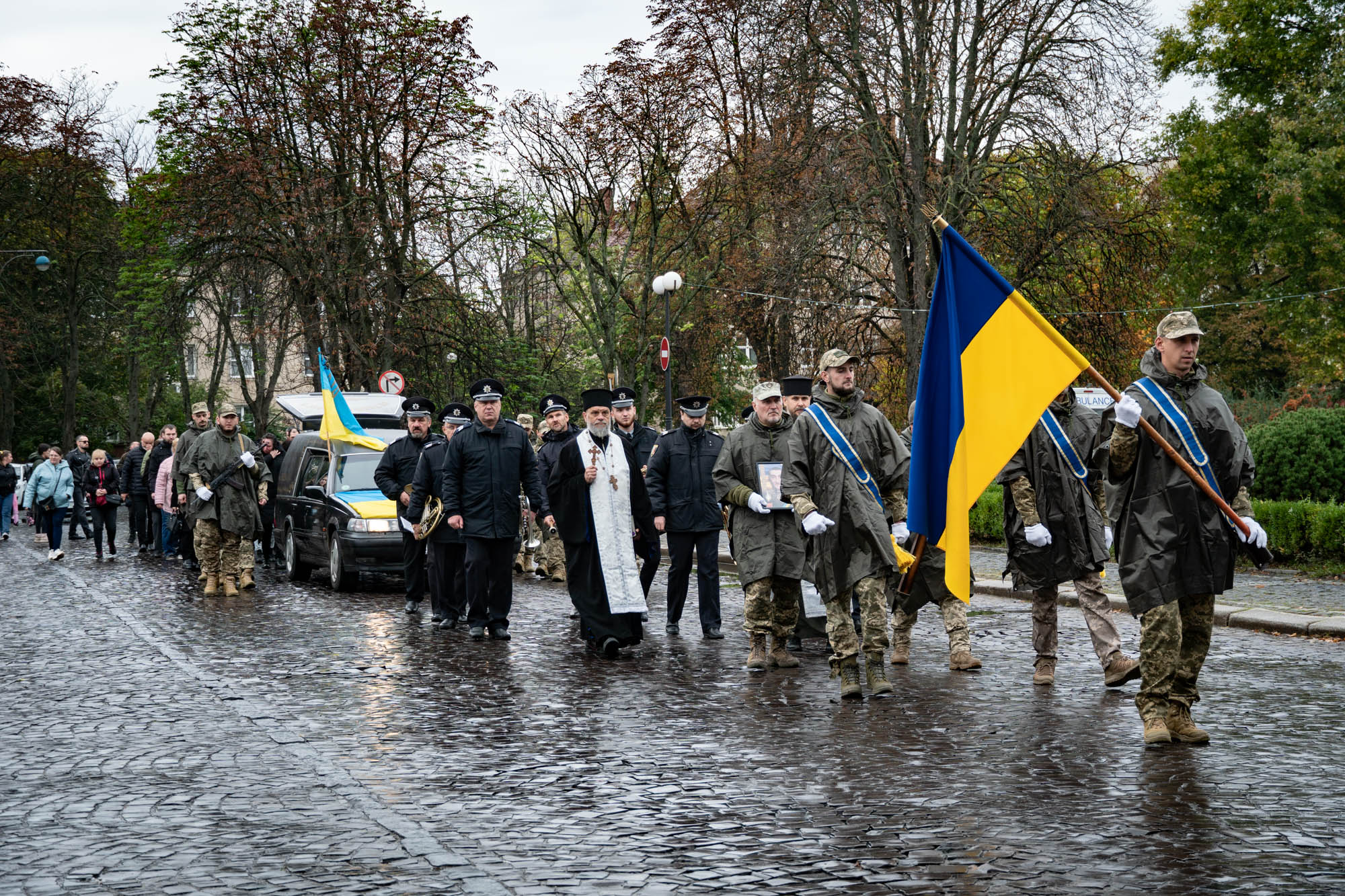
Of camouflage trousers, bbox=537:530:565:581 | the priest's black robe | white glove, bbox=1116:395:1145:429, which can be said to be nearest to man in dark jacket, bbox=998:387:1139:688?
white glove, bbox=1116:395:1145:429

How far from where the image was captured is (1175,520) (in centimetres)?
702

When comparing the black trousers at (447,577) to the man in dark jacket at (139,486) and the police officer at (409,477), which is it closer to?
the police officer at (409,477)

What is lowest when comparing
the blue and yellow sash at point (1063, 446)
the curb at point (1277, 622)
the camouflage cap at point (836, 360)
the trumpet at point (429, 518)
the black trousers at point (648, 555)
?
the curb at point (1277, 622)

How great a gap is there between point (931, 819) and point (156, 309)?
110 feet

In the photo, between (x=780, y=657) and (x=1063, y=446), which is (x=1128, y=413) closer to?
(x=1063, y=446)

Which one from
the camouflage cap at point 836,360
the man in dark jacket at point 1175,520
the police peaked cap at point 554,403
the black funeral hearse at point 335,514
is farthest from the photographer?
the black funeral hearse at point 335,514

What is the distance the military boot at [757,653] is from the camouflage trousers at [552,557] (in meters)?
8.00

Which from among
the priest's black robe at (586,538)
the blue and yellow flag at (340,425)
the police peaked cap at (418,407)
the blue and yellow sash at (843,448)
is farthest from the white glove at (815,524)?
the blue and yellow flag at (340,425)

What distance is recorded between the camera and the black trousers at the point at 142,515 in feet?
79.8

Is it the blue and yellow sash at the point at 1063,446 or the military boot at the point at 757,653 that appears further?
the military boot at the point at 757,653

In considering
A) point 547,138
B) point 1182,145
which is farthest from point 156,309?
point 1182,145

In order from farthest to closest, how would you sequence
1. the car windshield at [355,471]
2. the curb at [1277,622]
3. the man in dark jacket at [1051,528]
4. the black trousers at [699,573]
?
the car windshield at [355,471], the black trousers at [699,573], the curb at [1277,622], the man in dark jacket at [1051,528]

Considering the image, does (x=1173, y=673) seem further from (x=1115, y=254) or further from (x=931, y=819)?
(x=1115, y=254)

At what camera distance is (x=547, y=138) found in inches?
1394
